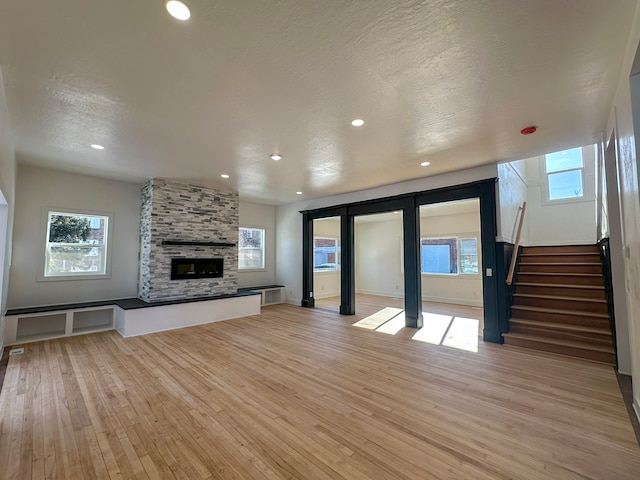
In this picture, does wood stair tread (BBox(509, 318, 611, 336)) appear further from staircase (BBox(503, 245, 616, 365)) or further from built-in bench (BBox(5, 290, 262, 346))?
built-in bench (BBox(5, 290, 262, 346))

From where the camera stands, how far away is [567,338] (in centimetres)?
397

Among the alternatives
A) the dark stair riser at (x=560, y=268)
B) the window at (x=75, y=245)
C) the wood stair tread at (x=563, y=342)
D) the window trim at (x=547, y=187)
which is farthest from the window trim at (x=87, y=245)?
the window trim at (x=547, y=187)

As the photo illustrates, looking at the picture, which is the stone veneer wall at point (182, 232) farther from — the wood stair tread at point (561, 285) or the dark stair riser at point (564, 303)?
the wood stair tread at point (561, 285)

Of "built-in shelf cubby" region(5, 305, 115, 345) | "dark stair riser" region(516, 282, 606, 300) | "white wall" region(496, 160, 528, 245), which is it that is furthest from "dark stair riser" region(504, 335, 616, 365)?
"built-in shelf cubby" region(5, 305, 115, 345)

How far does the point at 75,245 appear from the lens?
5273 mm

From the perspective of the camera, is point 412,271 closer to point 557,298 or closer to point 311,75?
point 557,298

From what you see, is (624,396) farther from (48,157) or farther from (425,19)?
(48,157)

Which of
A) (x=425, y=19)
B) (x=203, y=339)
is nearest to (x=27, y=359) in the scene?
(x=203, y=339)

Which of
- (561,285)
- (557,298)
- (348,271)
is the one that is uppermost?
(348,271)

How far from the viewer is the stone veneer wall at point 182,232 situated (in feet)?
18.2

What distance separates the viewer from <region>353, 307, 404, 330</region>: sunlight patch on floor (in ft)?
18.2

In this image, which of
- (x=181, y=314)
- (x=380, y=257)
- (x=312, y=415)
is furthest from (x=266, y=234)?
(x=312, y=415)

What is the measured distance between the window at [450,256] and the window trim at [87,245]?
720cm

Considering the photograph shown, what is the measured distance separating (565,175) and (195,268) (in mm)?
9261
